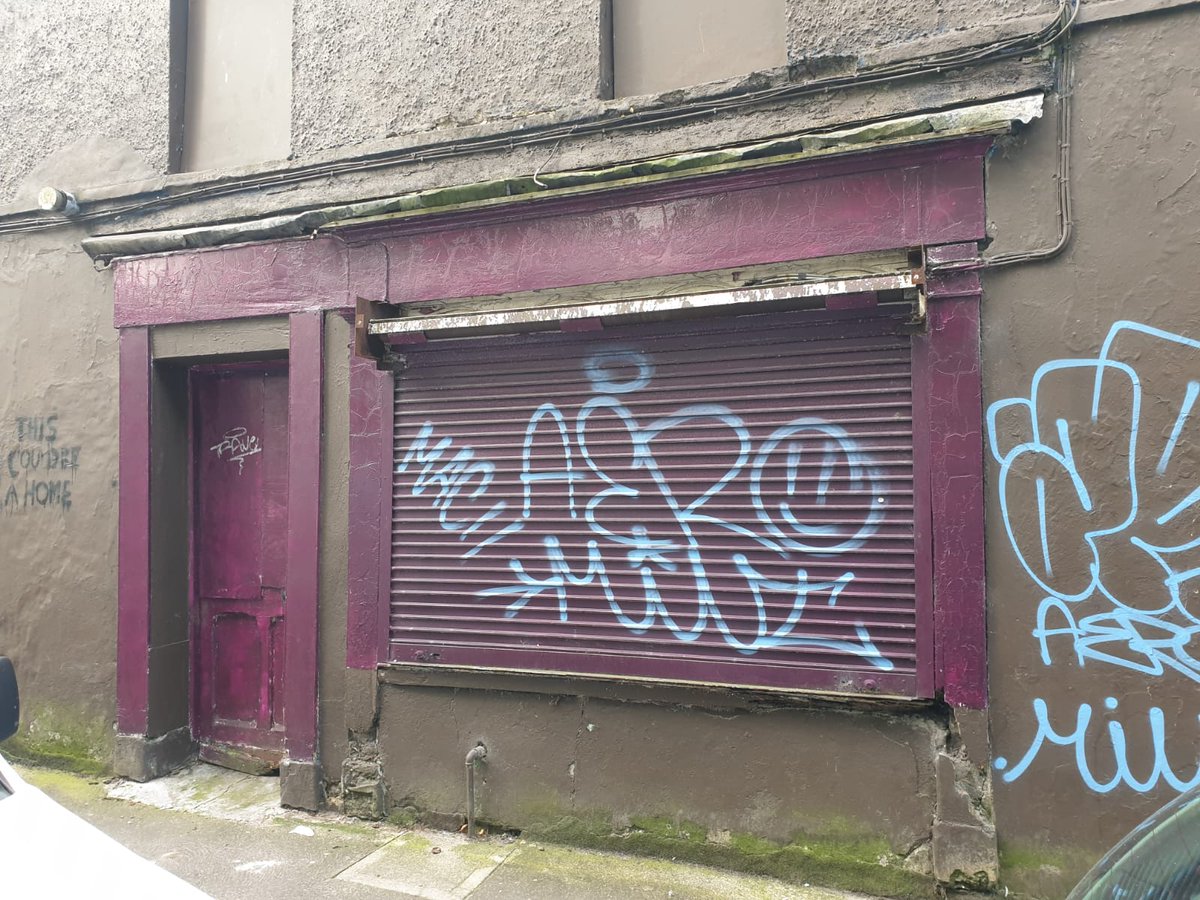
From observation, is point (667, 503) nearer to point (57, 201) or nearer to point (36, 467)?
point (36, 467)

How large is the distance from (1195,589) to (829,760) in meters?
1.82

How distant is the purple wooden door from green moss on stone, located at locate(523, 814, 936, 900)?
2.37 meters

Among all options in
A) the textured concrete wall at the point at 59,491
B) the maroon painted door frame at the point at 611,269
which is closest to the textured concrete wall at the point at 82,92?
the textured concrete wall at the point at 59,491

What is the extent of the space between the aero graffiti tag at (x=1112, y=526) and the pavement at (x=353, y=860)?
1481 millimetres

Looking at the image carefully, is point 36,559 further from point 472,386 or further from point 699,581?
point 699,581

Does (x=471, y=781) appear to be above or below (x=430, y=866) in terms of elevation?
above

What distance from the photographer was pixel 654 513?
428 centimetres

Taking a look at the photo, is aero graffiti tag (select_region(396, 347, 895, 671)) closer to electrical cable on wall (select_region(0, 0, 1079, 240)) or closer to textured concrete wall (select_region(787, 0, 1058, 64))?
electrical cable on wall (select_region(0, 0, 1079, 240))

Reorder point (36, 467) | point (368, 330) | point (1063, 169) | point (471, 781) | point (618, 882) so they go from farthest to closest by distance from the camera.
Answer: point (36, 467) < point (368, 330) < point (471, 781) < point (618, 882) < point (1063, 169)

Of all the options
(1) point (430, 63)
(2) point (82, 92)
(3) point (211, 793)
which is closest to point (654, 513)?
(1) point (430, 63)

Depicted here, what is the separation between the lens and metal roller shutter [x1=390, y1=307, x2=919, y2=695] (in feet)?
12.8

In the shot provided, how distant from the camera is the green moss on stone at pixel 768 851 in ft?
12.4

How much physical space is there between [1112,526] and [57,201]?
6921 millimetres

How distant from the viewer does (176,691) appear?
551 centimetres
